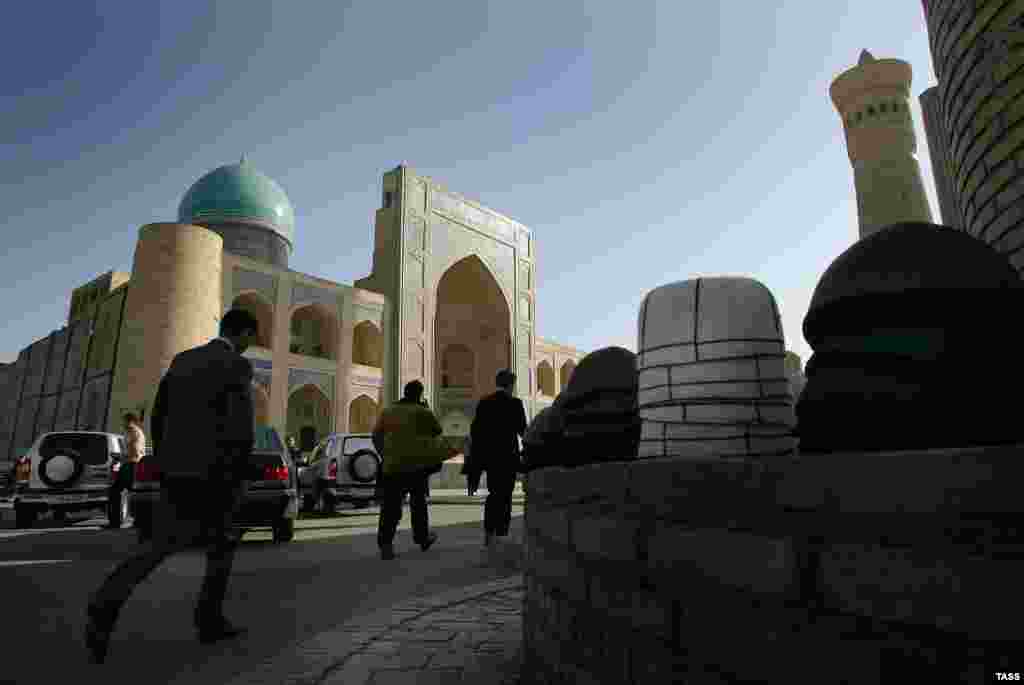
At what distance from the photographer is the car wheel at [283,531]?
6797mm

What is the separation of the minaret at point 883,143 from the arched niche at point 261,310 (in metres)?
23.0

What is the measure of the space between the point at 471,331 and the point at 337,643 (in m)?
26.0

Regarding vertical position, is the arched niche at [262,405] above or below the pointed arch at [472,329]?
below

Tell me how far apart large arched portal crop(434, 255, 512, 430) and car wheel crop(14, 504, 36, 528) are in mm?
18671

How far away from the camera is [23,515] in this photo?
354 inches

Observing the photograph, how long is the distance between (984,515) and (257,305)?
2308 cm

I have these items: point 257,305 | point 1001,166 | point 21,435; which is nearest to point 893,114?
point 257,305

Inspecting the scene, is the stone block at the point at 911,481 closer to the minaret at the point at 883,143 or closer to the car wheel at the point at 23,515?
the car wheel at the point at 23,515

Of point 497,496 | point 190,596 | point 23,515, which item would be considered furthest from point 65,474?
point 497,496

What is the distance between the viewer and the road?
2566mm

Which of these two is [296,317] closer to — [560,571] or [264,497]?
[264,497]

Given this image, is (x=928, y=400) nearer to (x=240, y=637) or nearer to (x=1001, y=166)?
(x=240, y=637)

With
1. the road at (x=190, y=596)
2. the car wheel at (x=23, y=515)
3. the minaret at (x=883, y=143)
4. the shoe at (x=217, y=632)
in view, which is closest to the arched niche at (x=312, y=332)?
the car wheel at (x=23, y=515)

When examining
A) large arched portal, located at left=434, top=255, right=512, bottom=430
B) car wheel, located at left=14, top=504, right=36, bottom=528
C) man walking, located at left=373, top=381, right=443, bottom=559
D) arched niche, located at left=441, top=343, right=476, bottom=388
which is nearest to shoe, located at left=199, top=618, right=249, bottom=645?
man walking, located at left=373, top=381, right=443, bottom=559
